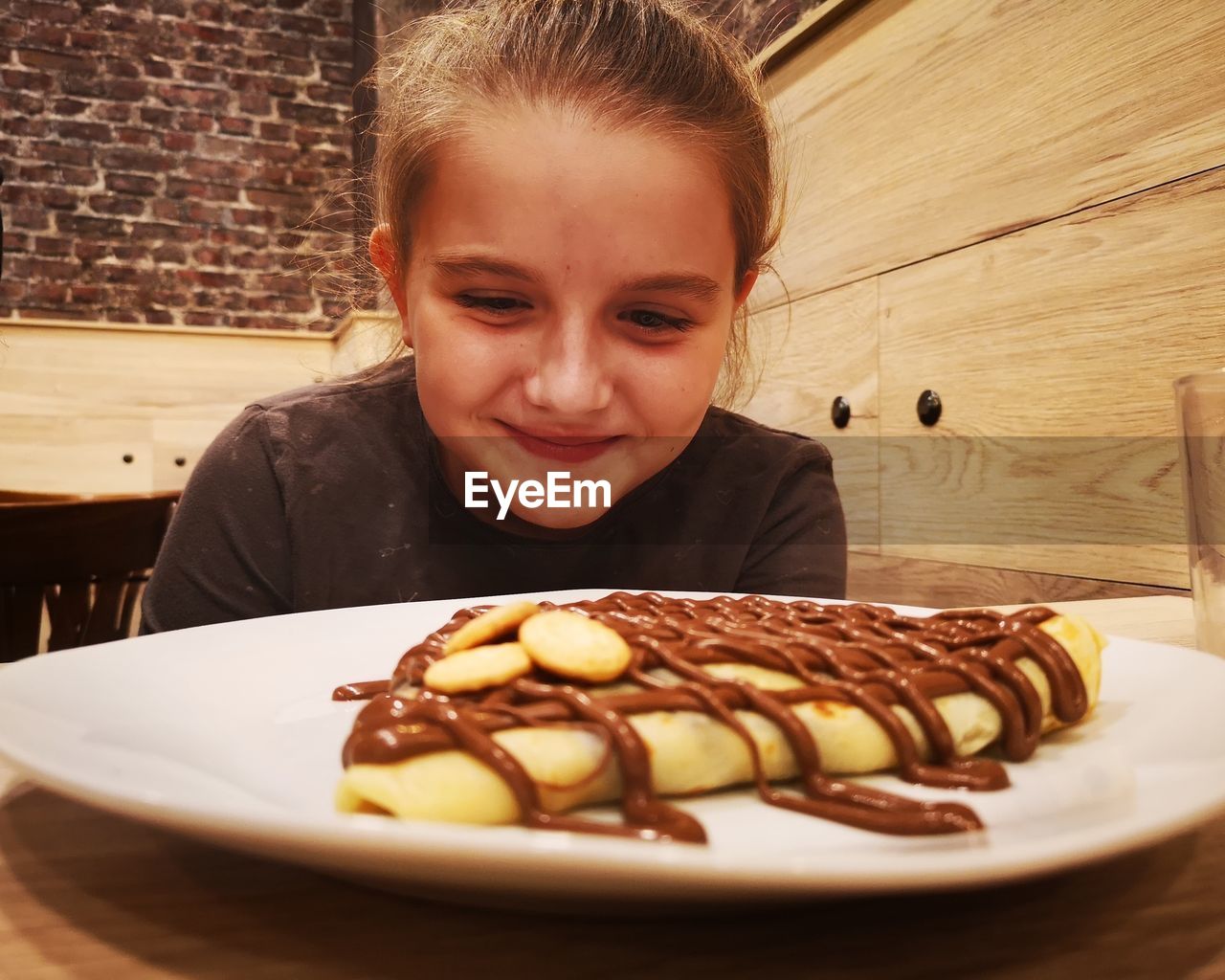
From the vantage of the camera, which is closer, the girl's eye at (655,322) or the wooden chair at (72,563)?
the girl's eye at (655,322)

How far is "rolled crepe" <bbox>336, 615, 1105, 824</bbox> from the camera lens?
0.36 meters

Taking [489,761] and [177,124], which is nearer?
[489,761]

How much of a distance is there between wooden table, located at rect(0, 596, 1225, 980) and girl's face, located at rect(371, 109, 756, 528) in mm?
713

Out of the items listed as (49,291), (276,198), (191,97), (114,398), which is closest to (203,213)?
(276,198)

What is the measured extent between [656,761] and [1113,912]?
169 mm

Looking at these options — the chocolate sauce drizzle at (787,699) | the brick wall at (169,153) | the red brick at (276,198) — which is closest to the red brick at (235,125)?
the brick wall at (169,153)

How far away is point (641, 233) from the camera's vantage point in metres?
0.99

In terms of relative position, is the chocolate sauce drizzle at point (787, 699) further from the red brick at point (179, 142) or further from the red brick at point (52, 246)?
the red brick at point (179, 142)

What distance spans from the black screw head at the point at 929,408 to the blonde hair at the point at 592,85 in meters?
0.42

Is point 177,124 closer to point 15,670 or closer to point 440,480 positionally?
point 440,480

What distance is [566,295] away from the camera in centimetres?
98

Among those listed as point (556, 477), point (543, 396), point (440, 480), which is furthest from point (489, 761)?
point (440, 480)

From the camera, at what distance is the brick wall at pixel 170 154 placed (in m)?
4.39

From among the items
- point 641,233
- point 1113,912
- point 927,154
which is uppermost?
point 927,154
